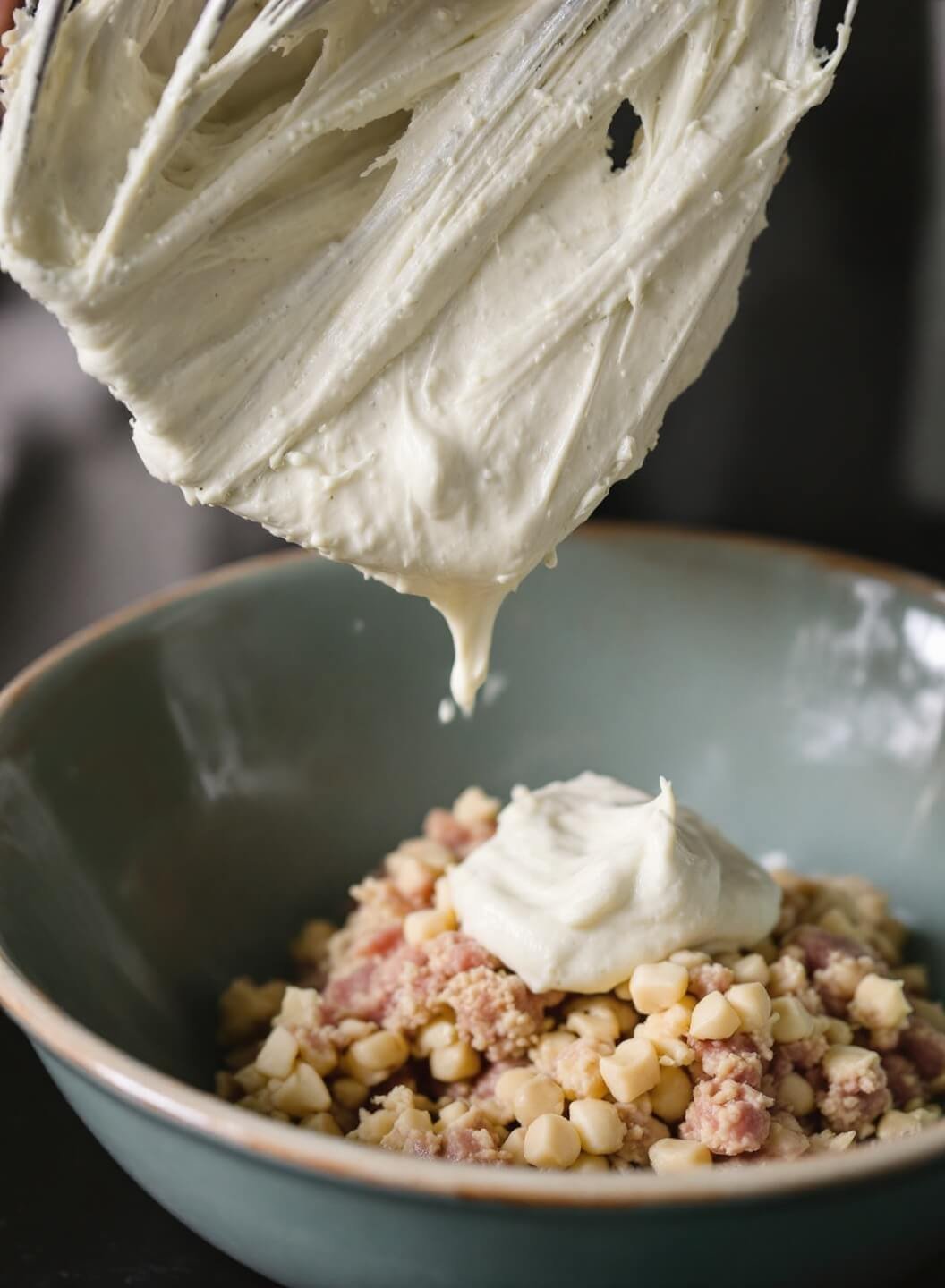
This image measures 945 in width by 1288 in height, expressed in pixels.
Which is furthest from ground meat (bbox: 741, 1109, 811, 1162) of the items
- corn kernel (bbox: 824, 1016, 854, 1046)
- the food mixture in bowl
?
corn kernel (bbox: 824, 1016, 854, 1046)

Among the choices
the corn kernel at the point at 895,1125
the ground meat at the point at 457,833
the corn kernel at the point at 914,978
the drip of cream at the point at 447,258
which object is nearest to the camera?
the drip of cream at the point at 447,258

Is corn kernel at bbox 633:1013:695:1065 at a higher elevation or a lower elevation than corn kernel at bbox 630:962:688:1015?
lower

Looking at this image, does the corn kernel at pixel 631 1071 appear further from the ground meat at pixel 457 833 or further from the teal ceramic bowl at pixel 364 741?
the ground meat at pixel 457 833

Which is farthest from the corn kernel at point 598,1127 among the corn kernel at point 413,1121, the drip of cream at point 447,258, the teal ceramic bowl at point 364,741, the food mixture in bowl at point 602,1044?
the drip of cream at point 447,258

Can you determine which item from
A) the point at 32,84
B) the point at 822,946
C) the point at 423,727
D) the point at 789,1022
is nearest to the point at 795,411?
the point at 423,727

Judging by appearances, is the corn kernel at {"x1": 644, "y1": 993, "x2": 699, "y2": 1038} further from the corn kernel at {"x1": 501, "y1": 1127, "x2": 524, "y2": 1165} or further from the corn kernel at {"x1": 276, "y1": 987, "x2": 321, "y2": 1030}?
the corn kernel at {"x1": 276, "y1": 987, "x2": 321, "y2": 1030}

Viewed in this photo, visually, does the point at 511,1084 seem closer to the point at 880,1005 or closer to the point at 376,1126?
the point at 376,1126
